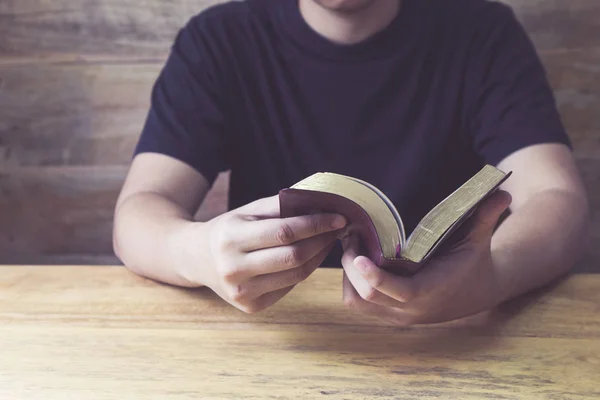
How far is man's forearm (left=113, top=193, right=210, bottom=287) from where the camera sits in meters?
0.82

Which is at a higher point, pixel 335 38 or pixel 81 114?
pixel 335 38

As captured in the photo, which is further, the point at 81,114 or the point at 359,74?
the point at 81,114

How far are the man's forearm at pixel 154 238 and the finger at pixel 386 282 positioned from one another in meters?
0.25

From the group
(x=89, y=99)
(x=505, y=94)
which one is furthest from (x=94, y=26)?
(x=505, y=94)

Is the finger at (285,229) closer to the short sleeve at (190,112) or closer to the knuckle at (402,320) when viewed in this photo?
the knuckle at (402,320)

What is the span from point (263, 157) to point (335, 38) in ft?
0.87

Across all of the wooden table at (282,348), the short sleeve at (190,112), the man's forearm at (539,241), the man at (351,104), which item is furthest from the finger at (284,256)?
the short sleeve at (190,112)

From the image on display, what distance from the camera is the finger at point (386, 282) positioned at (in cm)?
60

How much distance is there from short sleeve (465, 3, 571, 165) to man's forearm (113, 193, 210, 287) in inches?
22.1

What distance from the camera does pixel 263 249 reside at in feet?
2.16

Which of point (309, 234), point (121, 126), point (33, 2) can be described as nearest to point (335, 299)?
point (309, 234)

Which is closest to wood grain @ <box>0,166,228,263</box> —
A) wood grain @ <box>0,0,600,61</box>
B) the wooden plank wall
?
the wooden plank wall

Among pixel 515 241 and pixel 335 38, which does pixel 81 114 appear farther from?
pixel 515 241

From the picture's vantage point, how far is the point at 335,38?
1143mm
